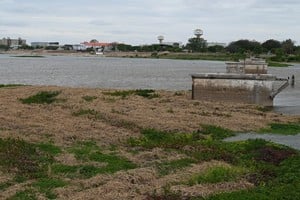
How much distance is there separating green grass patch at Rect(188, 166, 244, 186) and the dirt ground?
343 mm

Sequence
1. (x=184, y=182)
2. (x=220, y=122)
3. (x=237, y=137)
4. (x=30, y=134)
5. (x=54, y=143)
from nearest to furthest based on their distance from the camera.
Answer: (x=184, y=182) < (x=54, y=143) < (x=30, y=134) < (x=237, y=137) < (x=220, y=122)

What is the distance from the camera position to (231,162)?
1527 centimetres

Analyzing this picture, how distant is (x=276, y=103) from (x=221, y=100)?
597 centimetres

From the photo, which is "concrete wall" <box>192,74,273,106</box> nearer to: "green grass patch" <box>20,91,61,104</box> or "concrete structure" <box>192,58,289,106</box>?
"concrete structure" <box>192,58,289,106</box>

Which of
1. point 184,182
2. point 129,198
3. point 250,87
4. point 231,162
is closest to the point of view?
point 129,198

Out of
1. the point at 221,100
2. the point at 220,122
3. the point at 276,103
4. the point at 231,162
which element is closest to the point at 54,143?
the point at 231,162

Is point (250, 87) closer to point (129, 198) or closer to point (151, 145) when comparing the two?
point (151, 145)

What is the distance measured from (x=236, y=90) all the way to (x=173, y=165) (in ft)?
71.6

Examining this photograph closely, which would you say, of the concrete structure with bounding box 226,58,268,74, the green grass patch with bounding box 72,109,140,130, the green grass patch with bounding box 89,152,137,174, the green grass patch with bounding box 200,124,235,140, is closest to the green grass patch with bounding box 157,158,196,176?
the green grass patch with bounding box 89,152,137,174

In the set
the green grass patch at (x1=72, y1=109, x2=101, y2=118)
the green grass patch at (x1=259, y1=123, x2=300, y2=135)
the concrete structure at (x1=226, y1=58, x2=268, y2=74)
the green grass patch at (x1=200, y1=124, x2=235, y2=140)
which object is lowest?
the green grass patch at (x1=259, y1=123, x2=300, y2=135)

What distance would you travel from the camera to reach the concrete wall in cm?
3512

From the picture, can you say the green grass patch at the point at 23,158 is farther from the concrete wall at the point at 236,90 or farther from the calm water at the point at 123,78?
the calm water at the point at 123,78

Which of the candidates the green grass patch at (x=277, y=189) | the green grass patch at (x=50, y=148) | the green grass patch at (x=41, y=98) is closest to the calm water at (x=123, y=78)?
the green grass patch at (x=41, y=98)

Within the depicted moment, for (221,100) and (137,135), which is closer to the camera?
(137,135)
